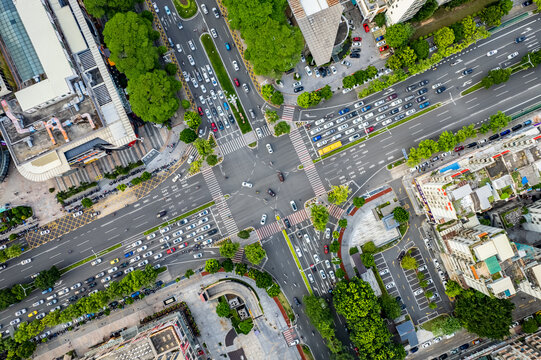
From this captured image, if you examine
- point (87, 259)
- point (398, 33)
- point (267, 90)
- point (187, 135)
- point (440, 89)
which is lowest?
point (87, 259)

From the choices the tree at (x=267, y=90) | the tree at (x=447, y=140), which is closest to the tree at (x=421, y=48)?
the tree at (x=447, y=140)

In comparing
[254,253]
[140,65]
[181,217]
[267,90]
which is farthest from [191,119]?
[254,253]

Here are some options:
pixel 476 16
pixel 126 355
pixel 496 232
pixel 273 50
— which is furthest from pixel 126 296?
pixel 476 16

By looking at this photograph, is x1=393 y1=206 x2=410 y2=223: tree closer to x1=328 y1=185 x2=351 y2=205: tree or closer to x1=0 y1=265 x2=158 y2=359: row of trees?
x1=328 y1=185 x2=351 y2=205: tree

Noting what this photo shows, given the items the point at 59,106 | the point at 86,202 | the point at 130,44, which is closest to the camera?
the point at 130,44

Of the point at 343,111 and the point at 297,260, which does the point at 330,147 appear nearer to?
the point at 343,111

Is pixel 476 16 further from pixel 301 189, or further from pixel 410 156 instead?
pixel 301 189
